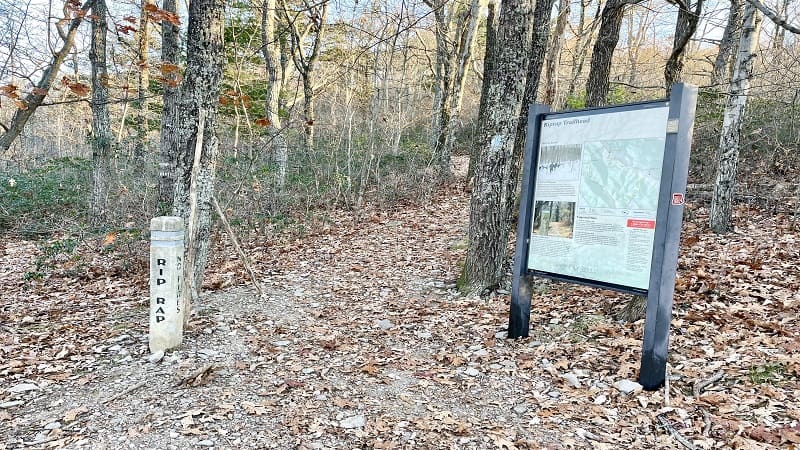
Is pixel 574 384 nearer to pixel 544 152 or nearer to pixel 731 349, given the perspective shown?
pixel 731 349

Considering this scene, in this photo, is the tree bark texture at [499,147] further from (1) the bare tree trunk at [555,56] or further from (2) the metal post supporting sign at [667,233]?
(1) the bare tree trunk at [555,56]

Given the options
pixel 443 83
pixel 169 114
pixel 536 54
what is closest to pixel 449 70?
pixel 443 83

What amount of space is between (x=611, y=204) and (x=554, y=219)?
1.97 ft

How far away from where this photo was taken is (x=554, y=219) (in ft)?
14.7

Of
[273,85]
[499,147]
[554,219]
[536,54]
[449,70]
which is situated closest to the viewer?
[554,219]

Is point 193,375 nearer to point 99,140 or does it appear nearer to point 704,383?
point 704,383

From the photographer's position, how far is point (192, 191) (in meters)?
4.85

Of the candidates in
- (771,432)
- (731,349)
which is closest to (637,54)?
(731,349)

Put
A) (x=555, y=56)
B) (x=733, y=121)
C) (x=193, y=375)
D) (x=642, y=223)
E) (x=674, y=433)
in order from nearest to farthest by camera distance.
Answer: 1. (x=674, y=433)
2. (x=642, y=223)
3. (x=193, y=375)
4. (x=733, y=121)
5. (x=555, y=56)

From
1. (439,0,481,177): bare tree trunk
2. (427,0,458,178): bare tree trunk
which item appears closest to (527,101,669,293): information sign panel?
(427,0,458,178): bare tree trunk

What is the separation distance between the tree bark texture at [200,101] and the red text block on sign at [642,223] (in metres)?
4.14

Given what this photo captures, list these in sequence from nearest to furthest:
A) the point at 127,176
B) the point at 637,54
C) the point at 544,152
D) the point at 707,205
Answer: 1. the point at 544,152
2. the point at 707,205
3. the point at 127,176
4. the point at 637,54

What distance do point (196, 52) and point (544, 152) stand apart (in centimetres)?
376

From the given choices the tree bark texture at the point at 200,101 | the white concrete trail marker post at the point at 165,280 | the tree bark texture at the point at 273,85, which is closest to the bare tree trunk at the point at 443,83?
the tree bark texture at the point at 273,85
